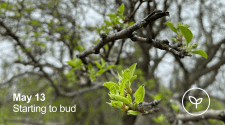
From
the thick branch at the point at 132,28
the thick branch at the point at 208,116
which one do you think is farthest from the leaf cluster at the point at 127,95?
the thick branch at the point at 208,116

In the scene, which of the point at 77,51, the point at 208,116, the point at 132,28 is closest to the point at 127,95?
the point at 132,28

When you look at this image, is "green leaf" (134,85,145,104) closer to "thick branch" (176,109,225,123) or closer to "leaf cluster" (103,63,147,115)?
"leaf cluster" (103,63,147,115)

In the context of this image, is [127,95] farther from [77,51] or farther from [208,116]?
[77,51]

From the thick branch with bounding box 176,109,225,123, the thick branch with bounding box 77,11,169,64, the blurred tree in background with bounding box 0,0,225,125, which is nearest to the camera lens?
the thick branch with bounding box 77,11,169,64

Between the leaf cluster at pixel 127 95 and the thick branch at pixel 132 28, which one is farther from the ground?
the thick branch at pixel 132 28

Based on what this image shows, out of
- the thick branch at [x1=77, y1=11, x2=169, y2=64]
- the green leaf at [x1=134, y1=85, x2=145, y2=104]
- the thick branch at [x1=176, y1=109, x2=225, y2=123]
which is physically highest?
the thick branch at [x1=77, y1=11, x2=169, y2=64]

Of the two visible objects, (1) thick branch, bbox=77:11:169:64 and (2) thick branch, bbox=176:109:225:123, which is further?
(2) thick branch, bbox=176:109:225:123

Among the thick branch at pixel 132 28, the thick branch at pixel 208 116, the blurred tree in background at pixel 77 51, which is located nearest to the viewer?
the thick branch at pixel 132 28

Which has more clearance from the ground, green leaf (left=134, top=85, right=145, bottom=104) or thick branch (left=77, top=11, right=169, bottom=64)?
thick branch (left=77, top=11, right=169, bottom=64)

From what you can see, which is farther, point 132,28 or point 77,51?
point 77,51

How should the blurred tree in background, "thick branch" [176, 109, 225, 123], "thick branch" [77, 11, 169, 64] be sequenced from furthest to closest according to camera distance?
1. the blurred tree in background
2. "thick branch" [176, 109, 225, 123]
3. "thick branch" [77, 11, 169, 64]

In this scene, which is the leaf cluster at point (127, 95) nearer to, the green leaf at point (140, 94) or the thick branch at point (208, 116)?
the green leaf at point (140, 94)

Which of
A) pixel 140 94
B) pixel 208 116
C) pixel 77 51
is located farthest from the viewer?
pixel 77 51

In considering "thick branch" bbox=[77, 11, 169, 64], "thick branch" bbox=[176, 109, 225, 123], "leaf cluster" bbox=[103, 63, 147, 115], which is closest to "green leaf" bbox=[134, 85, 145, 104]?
"leaf cluster" bbox=[103, 63, 147, 115]
